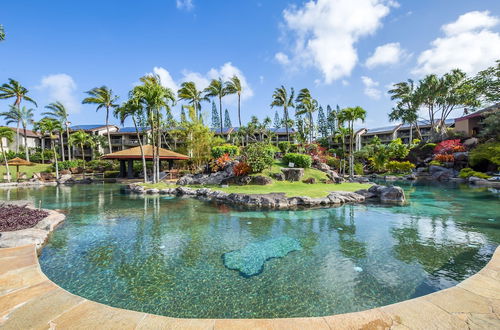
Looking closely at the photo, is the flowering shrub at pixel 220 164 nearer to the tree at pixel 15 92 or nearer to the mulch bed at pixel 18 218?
the mulch bed at pixel 18 218

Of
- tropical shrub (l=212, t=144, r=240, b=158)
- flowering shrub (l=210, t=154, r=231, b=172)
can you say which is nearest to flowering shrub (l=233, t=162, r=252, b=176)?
flowering shrub (l=210, t=154, r=231, b=172)

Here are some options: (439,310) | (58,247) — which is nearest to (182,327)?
(439,310)

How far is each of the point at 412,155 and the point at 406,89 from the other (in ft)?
46.6

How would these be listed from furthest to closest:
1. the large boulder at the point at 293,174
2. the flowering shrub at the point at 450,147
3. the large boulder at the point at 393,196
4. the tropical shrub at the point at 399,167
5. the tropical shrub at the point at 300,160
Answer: the tropical shrub at the point at 399,167 < the flowering shrub at the point at 450,147 < the tropical shrub at the point at 300,160 < the large boulder at the point at 293,174 < the large boulder at the point at 393,196

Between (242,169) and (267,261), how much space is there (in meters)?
13.6

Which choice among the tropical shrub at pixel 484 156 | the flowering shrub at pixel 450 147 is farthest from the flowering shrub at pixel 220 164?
the flowering shrub at pixel 450 147

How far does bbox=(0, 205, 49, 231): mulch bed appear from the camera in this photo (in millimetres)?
7074

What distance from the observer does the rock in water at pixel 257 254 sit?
207 inches

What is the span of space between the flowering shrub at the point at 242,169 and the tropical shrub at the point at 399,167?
2618 centimetres

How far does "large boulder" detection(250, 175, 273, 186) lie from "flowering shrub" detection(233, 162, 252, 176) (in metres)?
1.00

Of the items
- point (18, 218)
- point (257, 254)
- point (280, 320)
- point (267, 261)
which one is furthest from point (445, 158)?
point (18, 218)

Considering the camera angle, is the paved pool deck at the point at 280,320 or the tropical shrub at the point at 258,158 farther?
the tropical shrub at the point at 258,158

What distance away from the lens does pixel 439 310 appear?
9.11 ft

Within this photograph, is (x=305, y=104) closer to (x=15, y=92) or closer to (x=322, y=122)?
(x=322, y=122)
